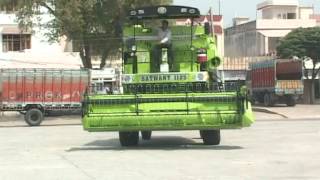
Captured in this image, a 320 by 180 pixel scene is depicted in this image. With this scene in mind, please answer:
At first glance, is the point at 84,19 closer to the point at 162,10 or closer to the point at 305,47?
the point at 162,10

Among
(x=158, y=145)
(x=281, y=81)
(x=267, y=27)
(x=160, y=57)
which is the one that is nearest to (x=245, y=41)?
(x=267, y=27)

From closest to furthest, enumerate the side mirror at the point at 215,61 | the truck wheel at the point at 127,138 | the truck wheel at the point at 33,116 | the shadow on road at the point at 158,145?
the shadow on road at the point at 158,145 < the side mirror at the point at 215,61 < the truck wheel at the point at 127,138 < the truck wheel at the point at 33,116

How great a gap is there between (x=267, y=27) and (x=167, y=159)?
213 feet

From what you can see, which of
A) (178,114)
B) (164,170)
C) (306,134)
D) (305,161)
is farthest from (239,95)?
(306,134)

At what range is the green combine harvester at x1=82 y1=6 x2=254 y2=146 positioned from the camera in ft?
55.7

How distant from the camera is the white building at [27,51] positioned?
5509cm

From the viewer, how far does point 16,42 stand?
185 ft

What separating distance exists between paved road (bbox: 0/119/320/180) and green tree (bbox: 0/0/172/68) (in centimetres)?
1883

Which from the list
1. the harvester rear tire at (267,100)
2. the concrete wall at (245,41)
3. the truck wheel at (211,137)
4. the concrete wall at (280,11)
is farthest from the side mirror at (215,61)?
the concrete wall at (280,11)

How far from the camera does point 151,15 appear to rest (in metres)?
18.5

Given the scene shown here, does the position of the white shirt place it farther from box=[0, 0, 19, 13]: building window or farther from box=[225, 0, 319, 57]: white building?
box=[225, 0, 319, 57]: white building

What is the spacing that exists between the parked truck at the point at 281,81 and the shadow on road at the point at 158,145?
92.4 ft

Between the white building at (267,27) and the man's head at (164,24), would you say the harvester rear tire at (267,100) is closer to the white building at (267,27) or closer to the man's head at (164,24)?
the white building at (267,27)

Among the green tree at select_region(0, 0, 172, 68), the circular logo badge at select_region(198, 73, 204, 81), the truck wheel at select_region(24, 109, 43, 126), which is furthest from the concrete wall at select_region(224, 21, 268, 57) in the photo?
the circular logo badge at select_region(198, 73, 204, 81)
